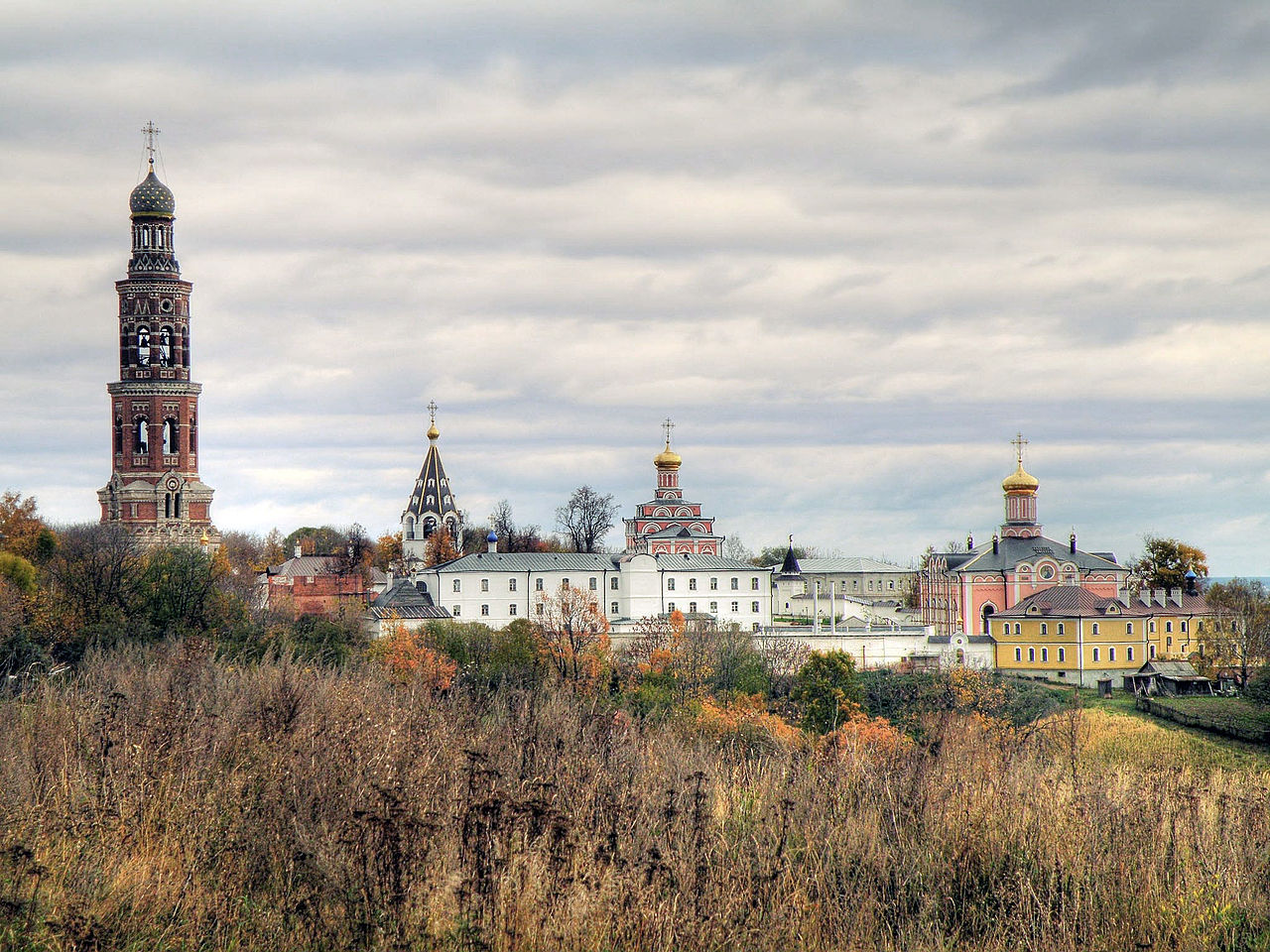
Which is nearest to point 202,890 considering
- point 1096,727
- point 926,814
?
point 926,814

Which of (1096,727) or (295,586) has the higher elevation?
(295,586)

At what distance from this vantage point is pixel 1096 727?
39.3m

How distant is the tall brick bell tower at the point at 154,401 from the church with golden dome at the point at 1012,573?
109ft

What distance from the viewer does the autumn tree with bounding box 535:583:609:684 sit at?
41.2 meters

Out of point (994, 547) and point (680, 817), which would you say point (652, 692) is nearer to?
point (680, 817)

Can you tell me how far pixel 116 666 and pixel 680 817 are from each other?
455 inches

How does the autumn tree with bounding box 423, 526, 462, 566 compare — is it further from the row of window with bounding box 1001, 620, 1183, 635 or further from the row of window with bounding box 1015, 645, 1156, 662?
the row of window with bounding box 1015, 645, 1156, 662

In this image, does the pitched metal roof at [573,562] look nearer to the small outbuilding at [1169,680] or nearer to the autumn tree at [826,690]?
the small outbuilding at [1169,680]

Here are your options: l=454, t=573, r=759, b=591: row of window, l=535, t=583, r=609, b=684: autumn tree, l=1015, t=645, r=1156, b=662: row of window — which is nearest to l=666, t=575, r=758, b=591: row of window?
l=454, t=573, r=759, b=591: row of window

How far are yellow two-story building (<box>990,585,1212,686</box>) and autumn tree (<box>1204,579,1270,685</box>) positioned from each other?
43.3 inches

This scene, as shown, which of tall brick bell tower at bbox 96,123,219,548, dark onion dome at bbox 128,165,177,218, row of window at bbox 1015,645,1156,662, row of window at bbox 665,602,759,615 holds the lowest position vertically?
row of window at bbox 1015,645,1156,662

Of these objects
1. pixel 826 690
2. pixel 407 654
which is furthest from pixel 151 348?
pixel 826 690

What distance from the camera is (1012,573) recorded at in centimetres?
6150

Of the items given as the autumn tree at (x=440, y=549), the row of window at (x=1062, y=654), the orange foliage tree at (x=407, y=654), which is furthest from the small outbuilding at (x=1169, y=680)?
the autumn tree at (x=440, y=549)
